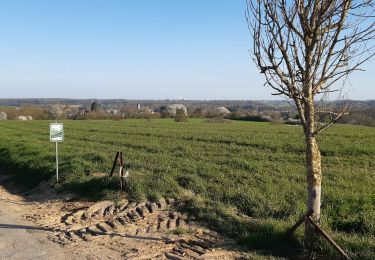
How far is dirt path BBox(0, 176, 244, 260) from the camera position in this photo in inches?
300

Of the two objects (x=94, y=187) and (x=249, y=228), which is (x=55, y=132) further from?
(x=249, y=228)

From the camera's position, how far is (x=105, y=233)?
8.77 m

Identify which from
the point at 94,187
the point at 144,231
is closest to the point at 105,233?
the point at 144,231

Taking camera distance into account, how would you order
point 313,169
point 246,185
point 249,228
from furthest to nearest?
1. point 246,185
2. point 249,228
3. point 313,169

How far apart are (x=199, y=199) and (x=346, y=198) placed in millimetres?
3252

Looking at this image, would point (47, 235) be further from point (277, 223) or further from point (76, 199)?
point (277, 223)

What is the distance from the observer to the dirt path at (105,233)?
762 centimetres

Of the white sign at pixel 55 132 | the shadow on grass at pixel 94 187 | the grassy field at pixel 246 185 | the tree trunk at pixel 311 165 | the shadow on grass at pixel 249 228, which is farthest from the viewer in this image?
the white sign at pixel 55 132

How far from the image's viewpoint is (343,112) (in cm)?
713

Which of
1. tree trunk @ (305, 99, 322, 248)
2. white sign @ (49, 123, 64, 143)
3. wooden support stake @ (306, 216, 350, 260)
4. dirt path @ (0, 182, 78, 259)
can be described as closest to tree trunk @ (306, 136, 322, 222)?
tree trunk @ (305, 99, 322, 248)

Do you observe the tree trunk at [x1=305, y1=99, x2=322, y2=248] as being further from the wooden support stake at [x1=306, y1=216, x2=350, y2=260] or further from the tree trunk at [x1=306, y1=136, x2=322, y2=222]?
the wooden support stake at [x1=306, y1=216, x2=350, y2=260]

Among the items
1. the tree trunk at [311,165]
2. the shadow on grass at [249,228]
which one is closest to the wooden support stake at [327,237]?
the tree trunk at [311,165]

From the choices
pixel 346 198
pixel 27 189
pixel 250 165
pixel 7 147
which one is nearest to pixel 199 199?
pixel 346 198

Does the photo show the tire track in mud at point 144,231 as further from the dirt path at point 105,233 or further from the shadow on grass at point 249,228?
the shadow on grass at point 249,228
